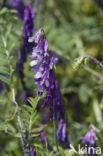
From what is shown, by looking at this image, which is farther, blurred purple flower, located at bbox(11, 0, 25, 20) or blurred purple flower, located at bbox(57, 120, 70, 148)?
blurred purple flower, located at bbox(11, 0, 25, 20)

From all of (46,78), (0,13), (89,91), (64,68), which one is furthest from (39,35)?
(64,68)

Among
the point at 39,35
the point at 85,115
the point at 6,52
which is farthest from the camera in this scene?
the point at 85,115

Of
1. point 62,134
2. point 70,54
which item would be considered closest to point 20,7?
point 70,54

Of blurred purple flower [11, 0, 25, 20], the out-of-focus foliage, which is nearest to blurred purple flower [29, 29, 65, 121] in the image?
the out-of-focus foliage

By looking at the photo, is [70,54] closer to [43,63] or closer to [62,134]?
[62,134]

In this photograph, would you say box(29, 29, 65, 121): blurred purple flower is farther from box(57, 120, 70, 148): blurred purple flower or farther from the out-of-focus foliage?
the out-of-focus foliage

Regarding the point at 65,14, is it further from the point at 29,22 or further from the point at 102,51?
the point at 29,22

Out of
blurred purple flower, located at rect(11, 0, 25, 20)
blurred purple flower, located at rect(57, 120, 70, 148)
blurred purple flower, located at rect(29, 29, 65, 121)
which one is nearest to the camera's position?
blurred purple flower, located at rect(29, 29, 65, 121)
